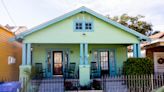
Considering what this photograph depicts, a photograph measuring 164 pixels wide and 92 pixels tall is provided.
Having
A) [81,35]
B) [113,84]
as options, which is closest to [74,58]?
[81,35]

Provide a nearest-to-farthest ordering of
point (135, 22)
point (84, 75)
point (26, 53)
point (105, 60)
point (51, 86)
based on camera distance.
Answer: point (51, 86) < point (84, 75) < point (26, 53) < point (105, 60) < point (135, 22)

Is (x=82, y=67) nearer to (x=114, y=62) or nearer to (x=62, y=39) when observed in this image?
(x=62, y=39)

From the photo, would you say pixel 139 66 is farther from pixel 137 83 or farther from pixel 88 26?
pixel 88 26

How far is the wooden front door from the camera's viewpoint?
22.0 metres

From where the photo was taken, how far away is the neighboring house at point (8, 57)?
59.4ft

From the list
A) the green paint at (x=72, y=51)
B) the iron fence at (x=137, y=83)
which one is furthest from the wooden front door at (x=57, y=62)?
the iron fence at (x=137, y=83)

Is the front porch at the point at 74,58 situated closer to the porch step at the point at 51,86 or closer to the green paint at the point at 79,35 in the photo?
the green paint at the point at 79,35

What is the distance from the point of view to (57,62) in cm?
2205

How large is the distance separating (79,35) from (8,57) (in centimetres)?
592

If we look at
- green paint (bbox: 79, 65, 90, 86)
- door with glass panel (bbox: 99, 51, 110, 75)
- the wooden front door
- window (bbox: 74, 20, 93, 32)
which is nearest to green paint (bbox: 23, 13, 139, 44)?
window (bbox: 74, 20, 93, 32)

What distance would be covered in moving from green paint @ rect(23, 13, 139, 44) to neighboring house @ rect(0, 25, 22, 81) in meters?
1.84

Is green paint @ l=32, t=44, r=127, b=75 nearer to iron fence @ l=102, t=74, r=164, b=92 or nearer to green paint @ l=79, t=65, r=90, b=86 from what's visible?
green paint @ l=79, t=65, r=90, b=86

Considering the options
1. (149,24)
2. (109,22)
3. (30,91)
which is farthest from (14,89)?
(149,24)

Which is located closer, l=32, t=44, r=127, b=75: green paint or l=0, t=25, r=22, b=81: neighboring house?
l=0, t=25, r=22, b=81: neighboring house
